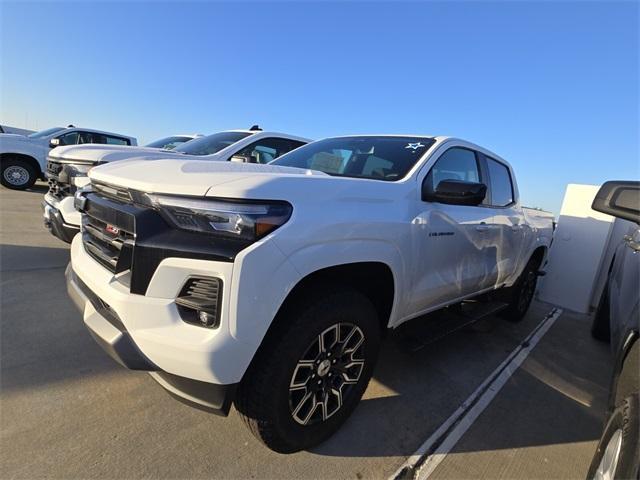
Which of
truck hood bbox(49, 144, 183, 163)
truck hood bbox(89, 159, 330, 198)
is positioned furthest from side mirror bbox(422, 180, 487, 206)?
truck hood bbox(49, 144, 183, 163)

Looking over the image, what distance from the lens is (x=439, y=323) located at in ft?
10.5

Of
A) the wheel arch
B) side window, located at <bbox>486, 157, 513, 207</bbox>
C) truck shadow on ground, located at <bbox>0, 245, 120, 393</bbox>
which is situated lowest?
truck shadow on ground, located at <bbox>0, 245, 120, 393</bbox>

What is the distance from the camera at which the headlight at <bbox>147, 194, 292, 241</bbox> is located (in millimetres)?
1632

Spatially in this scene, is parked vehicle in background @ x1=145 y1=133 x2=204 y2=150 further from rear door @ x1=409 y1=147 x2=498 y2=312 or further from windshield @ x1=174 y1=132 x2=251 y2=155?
rear door @ x1=409 y1=147 x2=498 y2=312

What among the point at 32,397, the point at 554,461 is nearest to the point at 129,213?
the point at 32,397

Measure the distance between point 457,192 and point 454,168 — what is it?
865mm

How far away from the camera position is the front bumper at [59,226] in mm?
3971

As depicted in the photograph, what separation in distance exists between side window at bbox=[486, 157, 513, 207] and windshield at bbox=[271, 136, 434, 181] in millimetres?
1212

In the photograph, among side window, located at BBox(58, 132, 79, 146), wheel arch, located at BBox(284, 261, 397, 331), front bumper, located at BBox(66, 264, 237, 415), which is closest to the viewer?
front bumper, located at BBox(66, 264, 237, 415)

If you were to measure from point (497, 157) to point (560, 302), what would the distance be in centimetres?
352

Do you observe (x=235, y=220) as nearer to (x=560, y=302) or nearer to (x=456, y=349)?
(x=456, y=349)

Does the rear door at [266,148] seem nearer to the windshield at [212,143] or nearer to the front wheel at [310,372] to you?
the windshield at [212,143]

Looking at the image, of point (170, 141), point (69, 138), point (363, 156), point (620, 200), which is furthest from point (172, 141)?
point (620, 200)

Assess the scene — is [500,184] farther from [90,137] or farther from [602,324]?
[90,137]
